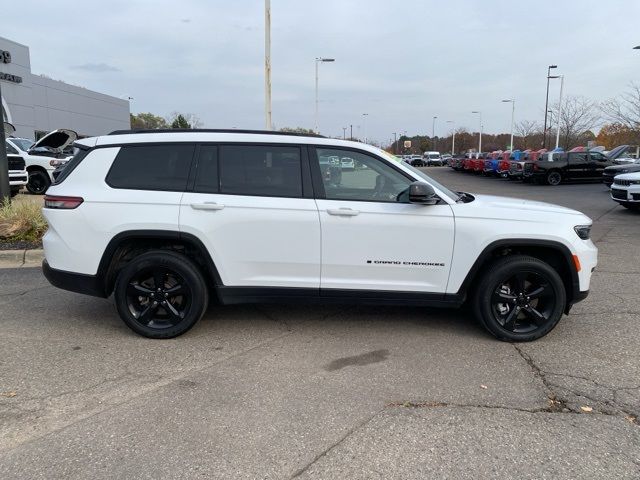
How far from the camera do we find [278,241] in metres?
4.47

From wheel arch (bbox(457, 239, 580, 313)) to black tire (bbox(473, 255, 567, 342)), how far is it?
9cm

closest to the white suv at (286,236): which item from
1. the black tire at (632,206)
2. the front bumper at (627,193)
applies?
the front bumper at (627,193)

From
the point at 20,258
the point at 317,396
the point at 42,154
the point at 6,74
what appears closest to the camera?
the point at 317,396

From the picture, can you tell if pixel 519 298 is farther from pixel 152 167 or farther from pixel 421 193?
pixel 152 167

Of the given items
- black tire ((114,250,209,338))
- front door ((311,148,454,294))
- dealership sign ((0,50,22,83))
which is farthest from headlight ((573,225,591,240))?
dealership sign ((0,50,22,83))

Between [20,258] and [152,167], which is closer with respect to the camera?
[152,167]

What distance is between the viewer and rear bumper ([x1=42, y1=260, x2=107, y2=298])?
15.1ft

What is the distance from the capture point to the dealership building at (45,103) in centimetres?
3500

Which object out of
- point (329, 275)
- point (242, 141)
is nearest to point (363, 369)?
point (329, 275)

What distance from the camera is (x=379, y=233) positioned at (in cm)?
444

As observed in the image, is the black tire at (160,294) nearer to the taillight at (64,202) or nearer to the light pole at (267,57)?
the taillight at (64,202)

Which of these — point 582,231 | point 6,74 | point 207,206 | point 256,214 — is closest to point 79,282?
point 207,206

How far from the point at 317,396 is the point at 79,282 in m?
2.49

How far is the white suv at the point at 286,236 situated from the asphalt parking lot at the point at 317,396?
1.35ft
